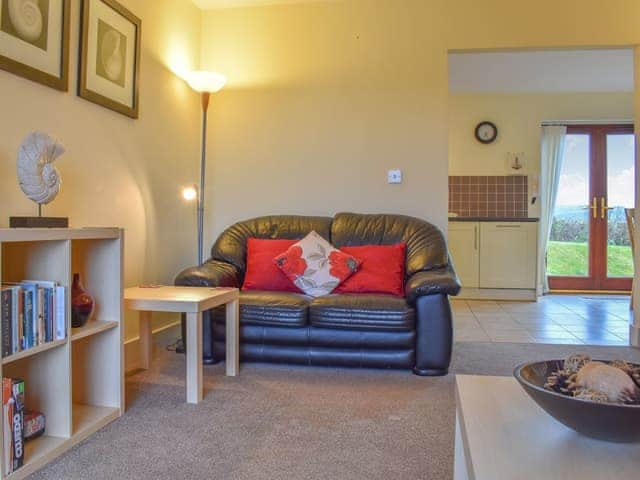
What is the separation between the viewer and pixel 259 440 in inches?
71.9

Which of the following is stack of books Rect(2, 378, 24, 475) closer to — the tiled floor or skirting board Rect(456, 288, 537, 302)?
the tiled floor

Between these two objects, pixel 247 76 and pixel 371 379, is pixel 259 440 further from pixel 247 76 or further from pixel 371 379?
pixel 247 76

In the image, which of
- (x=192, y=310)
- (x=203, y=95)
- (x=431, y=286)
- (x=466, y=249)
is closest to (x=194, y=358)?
(x=192, y=310)

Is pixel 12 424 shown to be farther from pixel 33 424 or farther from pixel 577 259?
pixel 577 259

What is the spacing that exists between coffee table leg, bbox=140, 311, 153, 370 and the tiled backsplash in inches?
170

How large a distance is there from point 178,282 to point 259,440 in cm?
126

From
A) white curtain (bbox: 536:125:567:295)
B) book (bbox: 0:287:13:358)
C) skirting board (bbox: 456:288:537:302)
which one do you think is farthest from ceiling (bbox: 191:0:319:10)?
white curtain (bbox: 536:125:567:295)

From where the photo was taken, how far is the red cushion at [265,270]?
3.05 meters

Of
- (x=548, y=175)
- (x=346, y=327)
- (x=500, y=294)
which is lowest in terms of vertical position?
(x=500, y=294)

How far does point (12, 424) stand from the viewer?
1.53 meters

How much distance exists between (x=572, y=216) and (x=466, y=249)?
1.71 meters

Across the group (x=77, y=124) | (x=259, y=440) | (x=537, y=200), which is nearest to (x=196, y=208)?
(x=77, y=124)

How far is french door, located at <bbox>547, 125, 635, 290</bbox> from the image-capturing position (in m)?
6.07

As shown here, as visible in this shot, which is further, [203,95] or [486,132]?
[486,132]
